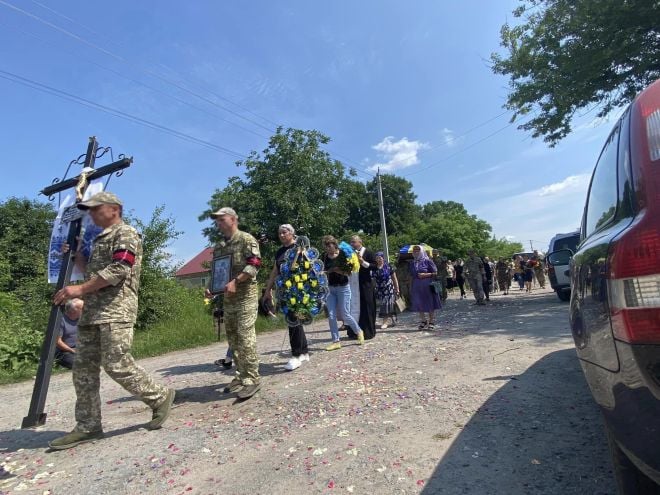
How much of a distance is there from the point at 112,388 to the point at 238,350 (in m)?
2.42

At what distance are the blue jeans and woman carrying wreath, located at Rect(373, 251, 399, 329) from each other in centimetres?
264

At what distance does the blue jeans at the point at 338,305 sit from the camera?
665 centimetres

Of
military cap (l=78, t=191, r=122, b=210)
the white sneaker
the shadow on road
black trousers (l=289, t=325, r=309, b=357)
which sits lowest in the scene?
the shadow on road

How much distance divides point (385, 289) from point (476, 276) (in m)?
4.64

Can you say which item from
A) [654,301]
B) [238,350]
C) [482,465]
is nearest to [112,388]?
[238,350]

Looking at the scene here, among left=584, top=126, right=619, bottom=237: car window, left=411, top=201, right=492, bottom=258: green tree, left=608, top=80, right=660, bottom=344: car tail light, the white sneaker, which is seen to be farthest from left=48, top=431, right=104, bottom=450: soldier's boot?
left=411, top=201, right=492, bottom=258: green tree

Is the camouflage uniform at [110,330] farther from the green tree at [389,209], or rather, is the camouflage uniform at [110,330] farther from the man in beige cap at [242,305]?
the green tree at [389,209]

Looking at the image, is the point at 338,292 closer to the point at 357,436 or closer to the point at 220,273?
the point at 220,273

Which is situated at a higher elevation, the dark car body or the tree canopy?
the tree canopy

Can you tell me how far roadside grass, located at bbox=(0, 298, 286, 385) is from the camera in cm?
752

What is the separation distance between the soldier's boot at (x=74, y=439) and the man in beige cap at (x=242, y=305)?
1.30m

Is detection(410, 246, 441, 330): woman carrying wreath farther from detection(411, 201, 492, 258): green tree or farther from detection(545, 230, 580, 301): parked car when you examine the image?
detection(411, 201, 492, 258): green tree

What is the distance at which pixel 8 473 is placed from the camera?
3137 mm

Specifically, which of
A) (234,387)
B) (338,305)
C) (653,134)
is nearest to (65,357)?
(234,387)
